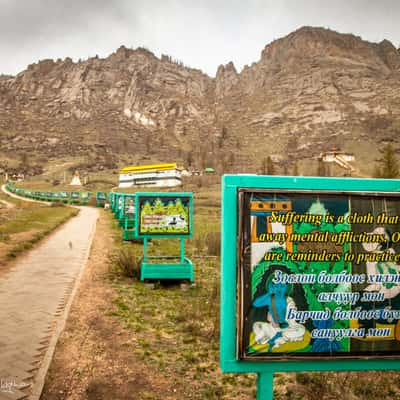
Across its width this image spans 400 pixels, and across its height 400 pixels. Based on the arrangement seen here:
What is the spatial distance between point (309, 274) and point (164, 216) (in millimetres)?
6978

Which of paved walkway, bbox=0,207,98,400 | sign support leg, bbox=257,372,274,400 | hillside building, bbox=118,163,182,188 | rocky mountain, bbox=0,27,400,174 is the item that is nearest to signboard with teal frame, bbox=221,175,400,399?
sign support leg, bbox=257,372,274,400

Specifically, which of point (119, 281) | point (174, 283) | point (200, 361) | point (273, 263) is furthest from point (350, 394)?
point (119, 281)

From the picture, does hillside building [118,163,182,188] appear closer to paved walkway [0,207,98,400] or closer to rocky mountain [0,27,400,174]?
rocky mountain [0,27,400,174]

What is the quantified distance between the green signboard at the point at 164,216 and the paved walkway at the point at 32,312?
2236mm

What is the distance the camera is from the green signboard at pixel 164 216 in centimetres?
947

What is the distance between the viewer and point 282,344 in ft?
8.86

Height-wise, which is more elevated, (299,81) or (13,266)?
(299,81)

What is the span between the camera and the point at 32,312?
6.89m

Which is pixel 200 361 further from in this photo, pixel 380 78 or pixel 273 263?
pixel 380 78

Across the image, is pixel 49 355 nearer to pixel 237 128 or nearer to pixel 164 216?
pixel 164 216

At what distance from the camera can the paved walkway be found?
174 inches

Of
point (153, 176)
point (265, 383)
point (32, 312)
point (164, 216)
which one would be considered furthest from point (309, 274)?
point (153, 176)

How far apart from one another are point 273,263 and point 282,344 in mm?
590

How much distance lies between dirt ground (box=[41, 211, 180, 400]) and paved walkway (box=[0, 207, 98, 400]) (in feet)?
0.61
